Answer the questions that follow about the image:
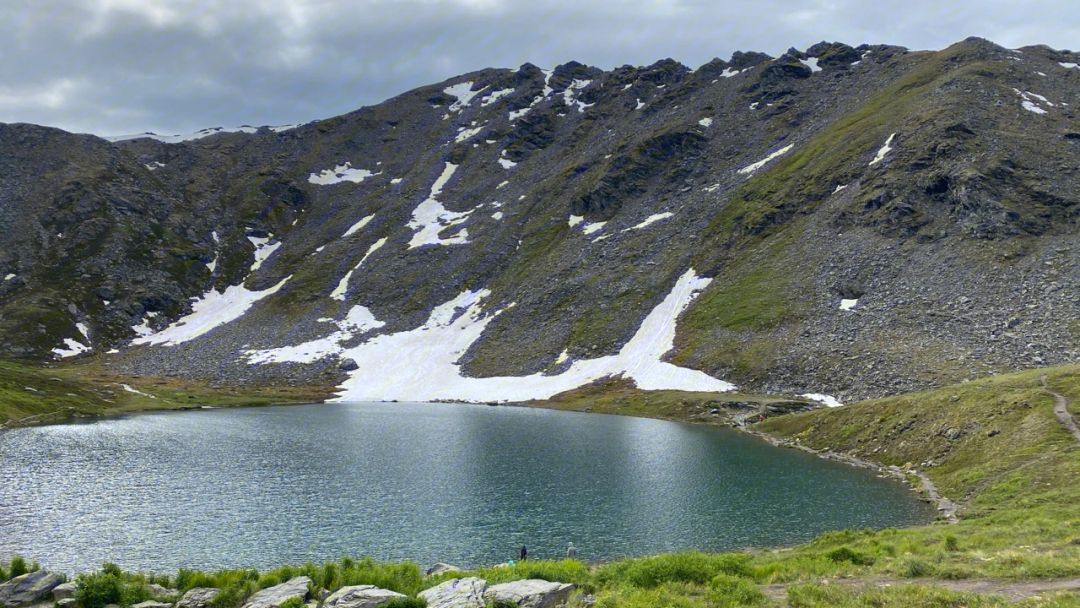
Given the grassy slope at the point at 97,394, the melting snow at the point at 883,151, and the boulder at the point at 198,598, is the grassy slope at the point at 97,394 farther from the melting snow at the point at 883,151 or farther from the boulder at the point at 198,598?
the melting snow at the point at 883,151

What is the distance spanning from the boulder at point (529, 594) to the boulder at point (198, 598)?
35.0 ft

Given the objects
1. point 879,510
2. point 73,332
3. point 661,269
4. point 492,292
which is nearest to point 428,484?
point 879,510

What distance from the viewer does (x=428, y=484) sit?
167ft

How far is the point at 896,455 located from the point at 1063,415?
40.9ft

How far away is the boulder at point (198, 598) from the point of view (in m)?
21.4

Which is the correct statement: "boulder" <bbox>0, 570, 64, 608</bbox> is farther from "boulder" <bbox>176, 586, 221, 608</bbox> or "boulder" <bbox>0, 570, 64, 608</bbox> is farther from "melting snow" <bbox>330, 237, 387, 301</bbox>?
"melting snow" <bbox>330, 237, 387, 301</bbox>

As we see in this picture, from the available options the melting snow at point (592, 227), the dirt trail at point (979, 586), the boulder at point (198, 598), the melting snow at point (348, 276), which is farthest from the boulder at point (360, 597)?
the melting snow at point (348, 276)

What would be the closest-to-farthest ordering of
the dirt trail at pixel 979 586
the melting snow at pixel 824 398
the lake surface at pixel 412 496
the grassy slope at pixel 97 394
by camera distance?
the dirt trail at pixel 979 586
the lake surface at pixel 412 496
the melting snow at pixel 824 398
the grassy slope at pixel 97 394

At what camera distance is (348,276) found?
168875 mm

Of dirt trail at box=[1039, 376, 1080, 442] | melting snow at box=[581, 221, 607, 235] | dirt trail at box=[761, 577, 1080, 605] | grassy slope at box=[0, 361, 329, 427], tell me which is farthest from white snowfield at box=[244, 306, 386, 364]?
dirt trail at box=[761, 577, 1080, 605]

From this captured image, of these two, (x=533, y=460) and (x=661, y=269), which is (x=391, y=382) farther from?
(x=533, y=460)

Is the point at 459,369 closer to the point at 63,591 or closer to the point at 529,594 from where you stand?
the point at 63,591

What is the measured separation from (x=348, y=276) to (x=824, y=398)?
126m

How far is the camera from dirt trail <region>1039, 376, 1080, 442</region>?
43600 millimetres
